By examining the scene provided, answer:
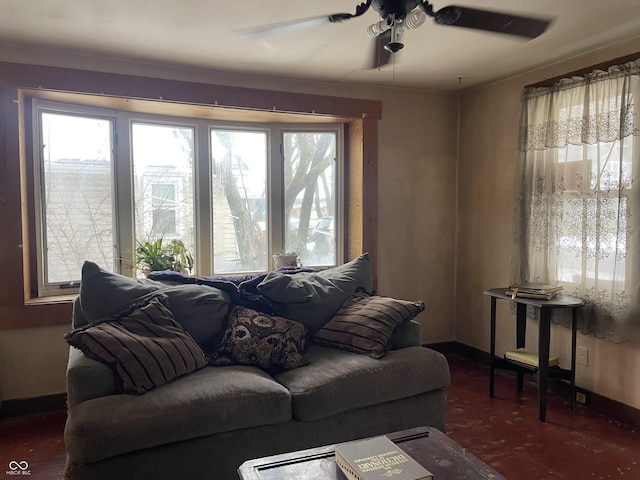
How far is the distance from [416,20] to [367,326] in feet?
5.01

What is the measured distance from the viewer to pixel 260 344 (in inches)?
96.0

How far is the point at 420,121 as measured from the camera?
160 inches

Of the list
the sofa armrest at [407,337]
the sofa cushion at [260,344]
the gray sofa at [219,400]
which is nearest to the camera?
the gray sofa at [219,400]

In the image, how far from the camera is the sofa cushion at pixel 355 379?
→ 2188mm

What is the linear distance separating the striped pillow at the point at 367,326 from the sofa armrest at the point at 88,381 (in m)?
1.14

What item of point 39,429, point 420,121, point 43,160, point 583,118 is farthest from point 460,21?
point 39,429

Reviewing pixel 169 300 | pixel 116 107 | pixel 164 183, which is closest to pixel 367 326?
pixel 169 300

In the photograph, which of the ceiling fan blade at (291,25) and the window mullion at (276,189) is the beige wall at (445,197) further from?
the ceiling fan blade at (291,25)

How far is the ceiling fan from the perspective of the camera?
1735mm

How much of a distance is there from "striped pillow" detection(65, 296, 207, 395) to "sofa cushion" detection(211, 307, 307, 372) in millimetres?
148

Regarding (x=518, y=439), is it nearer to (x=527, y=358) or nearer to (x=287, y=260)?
(x=527, y=358)

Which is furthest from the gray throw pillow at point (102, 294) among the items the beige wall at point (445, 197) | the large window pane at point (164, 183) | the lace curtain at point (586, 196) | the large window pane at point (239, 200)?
the lace curtain at point (586, 196)

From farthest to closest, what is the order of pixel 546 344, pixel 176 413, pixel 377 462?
pixel 546 344 < pixel 176 413 < pixel 377 462

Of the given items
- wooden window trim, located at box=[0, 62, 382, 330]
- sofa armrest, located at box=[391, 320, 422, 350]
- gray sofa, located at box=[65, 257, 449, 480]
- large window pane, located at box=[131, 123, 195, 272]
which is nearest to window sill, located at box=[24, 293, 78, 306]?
wooden window trim, located at box=[0, 62, 382, 330]
